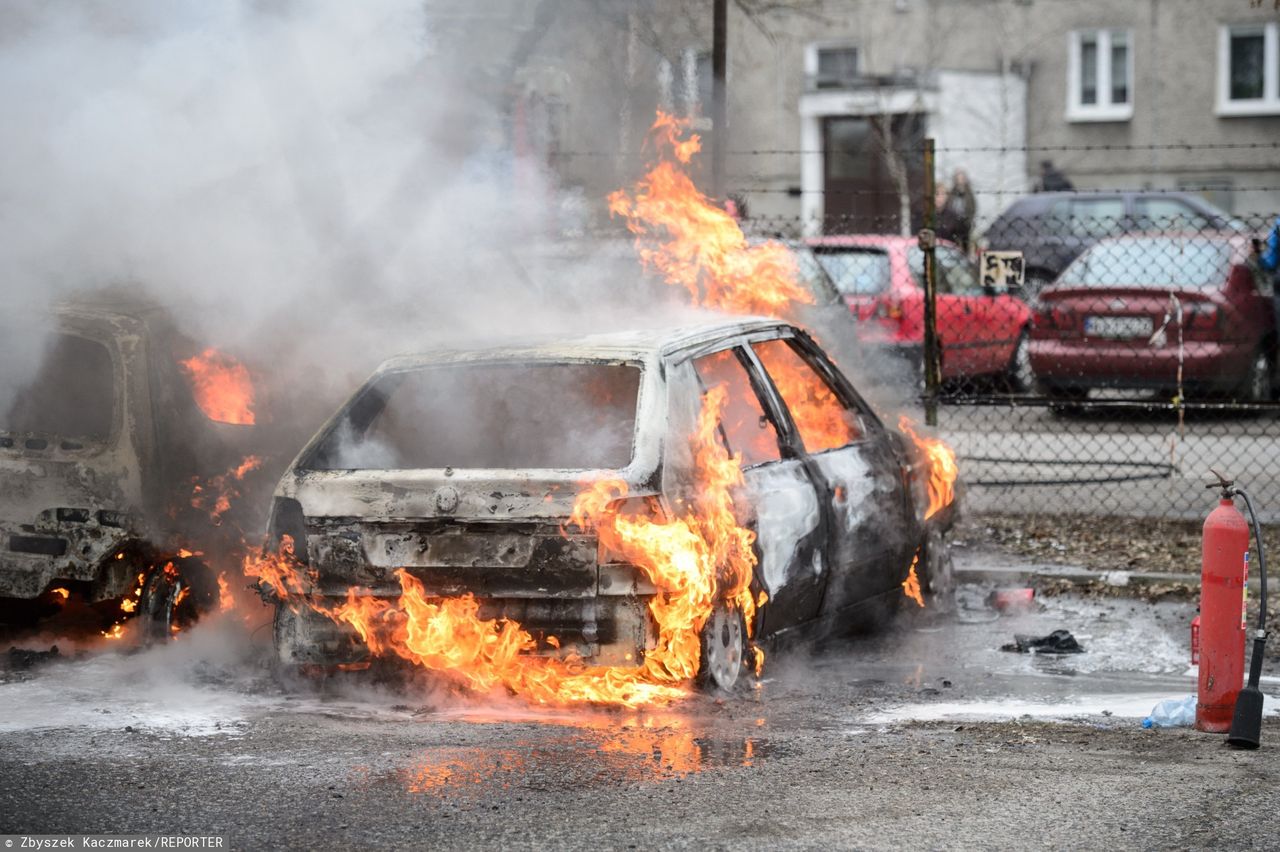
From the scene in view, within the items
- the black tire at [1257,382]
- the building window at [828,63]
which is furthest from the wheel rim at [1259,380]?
the building window at [828,63]

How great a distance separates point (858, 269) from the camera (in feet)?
43.5

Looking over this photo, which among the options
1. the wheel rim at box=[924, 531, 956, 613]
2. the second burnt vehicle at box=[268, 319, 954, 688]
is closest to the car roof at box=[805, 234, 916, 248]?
the wheel rim at box=[924, 531, 956, 613]

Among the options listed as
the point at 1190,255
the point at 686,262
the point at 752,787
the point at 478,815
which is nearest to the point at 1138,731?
the point at 752,787

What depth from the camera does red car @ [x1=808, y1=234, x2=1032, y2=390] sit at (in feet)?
42.7

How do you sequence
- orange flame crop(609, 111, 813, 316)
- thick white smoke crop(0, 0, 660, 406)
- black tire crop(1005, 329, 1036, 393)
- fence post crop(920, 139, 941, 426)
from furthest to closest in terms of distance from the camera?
black tire crop(1005, 329, 1036, 393) < fence post crop(920, 139, 941, 426) < orange flame crop(609, 111, 813, 316) < thick white smoke crop(0, 0, 660, 406)

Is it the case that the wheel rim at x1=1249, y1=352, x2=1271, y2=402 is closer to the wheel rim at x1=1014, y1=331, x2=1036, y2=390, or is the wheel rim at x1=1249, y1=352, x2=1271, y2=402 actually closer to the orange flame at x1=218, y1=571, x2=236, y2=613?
the wheel rim at x1=1014, y1=331, x2=1036, y2=390

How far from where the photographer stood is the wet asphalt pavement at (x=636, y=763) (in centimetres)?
445

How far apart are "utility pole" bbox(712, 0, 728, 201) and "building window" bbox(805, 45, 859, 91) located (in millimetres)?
20097

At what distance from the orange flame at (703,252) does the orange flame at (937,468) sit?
4.00 feet

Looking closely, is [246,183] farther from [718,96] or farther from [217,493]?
[718,96]

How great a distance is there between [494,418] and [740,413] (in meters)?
0.96

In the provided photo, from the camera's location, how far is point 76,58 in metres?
7.46

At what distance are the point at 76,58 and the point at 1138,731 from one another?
205 inches

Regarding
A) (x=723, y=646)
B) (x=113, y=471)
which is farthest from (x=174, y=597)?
(x=723, y=646)
